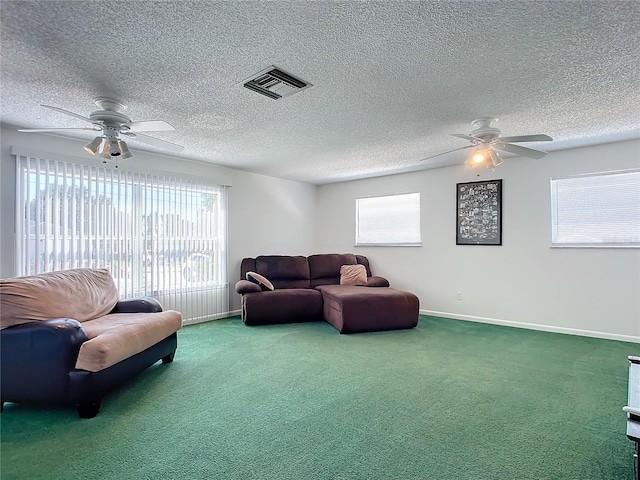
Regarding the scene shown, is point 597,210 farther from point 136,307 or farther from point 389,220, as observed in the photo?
point 136,307

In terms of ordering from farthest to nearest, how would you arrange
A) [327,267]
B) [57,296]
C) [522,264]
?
[327,267], [522,264], [57,296]

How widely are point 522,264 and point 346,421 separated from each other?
12.1 feet

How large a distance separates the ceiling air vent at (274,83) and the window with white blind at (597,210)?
373cm

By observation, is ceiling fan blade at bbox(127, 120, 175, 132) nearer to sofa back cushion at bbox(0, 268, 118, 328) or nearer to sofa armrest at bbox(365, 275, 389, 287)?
sofa back cushion at bbox(0, 268, 118, 328)

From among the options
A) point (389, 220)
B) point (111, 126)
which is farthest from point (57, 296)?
point (389, 220)

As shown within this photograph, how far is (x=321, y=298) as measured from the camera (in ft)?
16.8

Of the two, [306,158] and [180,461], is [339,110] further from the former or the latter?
[180,461]

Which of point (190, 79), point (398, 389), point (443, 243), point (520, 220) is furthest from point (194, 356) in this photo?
point (520, 220)

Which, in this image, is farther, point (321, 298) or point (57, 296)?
point (321, 298)

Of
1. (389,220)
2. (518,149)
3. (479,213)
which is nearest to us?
(518,149)

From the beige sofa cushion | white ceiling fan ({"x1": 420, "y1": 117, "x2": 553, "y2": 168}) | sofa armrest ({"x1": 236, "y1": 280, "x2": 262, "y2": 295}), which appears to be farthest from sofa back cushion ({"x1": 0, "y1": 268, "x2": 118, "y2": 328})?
white ceiling fan ({"x1": 420, "y1": 117, "x2": 553, "y2": 168})

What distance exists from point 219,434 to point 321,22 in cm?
236

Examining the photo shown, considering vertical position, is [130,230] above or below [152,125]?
below

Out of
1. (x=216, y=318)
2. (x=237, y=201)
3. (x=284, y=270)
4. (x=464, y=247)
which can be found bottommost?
(x=216, y=318)
